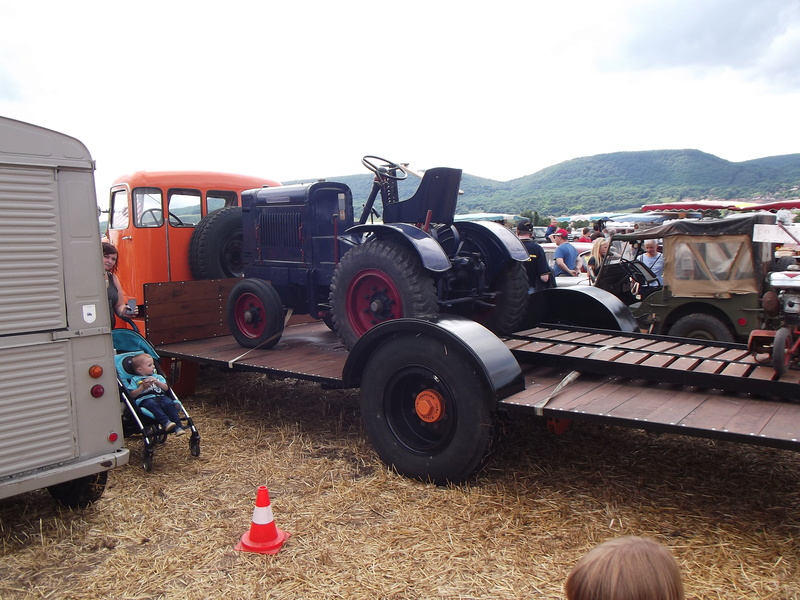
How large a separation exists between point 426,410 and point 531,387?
27.8 inches

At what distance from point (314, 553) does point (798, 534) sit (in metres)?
2.62

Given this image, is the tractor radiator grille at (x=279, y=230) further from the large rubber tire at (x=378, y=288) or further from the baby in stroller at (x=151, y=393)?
the baby in stroller at (x=151, y=393)

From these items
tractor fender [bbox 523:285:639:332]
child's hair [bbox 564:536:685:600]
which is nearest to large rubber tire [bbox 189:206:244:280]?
tractor fender [bbox 523:285:639:332]

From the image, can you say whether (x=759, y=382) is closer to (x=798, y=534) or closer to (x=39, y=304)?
(x=798, y=534)

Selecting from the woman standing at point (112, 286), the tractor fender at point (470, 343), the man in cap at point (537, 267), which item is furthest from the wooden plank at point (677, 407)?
the woman standing at point (112, 286)

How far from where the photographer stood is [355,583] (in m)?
3.00

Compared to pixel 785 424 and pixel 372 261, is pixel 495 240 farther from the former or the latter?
pixel 785 424

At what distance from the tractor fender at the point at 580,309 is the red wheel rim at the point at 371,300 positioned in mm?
1493

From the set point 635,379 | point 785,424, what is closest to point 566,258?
point 635,379

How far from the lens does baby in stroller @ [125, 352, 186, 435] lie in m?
4.62

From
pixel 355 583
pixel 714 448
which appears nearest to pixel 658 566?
pixel 355 583

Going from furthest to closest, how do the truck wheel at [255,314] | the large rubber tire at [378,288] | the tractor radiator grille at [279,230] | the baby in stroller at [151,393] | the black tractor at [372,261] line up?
the tractor radiator grille at [279,230], the truck wheel at [255,314], the black tractor at [372,261], the large rubber tire at [378,288], the baby in stroller at [151,393]

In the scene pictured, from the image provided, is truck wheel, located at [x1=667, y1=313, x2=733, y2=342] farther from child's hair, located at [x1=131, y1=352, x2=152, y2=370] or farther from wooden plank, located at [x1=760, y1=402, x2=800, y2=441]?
child's hair, located at [x1=131, y1=352, x2=152, y2=370]

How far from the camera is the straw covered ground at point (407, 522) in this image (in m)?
3.02
